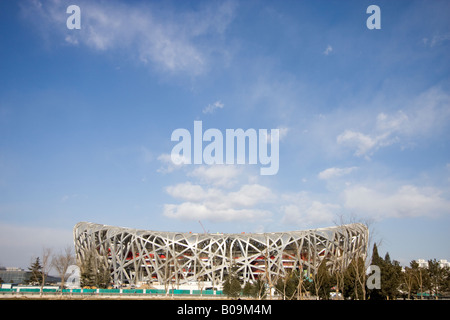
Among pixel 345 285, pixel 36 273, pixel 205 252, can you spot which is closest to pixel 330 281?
pixel 345 285

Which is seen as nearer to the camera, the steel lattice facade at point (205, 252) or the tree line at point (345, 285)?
the tree line at point (345, 285)

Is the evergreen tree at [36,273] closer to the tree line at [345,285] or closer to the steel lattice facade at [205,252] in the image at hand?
the steel lattice facade at [205,252]

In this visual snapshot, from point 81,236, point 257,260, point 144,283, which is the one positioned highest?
point 81,236

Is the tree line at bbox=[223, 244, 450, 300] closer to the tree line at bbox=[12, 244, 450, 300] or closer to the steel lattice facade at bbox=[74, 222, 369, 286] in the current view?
the tree line at bbox=[12, 244, 450, 300]

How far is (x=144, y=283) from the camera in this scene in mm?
64062

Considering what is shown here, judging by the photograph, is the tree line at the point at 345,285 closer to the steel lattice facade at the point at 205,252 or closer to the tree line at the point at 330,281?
the tree line at the point at 330,281

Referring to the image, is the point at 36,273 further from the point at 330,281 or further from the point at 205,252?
the point at 330,281

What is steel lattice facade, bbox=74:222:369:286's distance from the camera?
65250 millimetres

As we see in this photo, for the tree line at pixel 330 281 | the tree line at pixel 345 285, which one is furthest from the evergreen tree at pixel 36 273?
the tree line at pixel 345 285

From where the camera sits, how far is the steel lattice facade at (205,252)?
65250 millimetres

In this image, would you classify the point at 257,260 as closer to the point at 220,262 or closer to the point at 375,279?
the point at 220,262

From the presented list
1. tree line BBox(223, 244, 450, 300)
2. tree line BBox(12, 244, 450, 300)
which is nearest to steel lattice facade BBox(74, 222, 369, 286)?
tree line BBox(12, 244, 450, 300)
